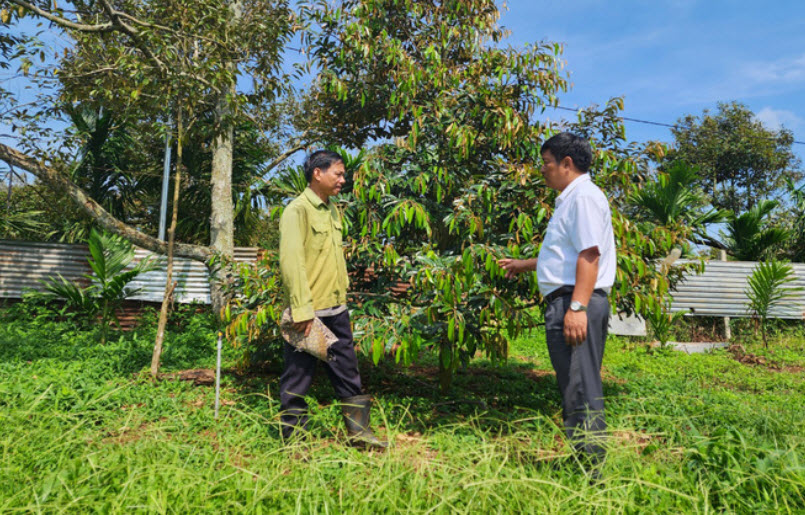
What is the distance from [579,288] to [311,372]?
5.25 feet

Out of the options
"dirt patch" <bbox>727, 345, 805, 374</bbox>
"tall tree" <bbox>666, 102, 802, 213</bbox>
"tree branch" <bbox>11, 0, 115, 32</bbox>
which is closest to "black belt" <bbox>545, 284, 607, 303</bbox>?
"tree branch" <bbox>11, 0, 115, 32</bbox>

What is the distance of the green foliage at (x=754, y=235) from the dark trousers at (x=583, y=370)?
31.5 ft

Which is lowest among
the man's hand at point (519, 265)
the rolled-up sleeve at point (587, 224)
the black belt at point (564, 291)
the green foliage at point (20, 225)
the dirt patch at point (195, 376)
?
the dirt patch at point (195, 376)

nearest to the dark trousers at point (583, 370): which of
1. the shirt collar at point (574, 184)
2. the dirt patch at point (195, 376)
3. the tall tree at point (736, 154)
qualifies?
the shirt collar at point (574, 184)

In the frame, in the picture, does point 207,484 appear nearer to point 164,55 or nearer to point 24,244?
point 164,55

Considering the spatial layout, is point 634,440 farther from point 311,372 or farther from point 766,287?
point 766,287

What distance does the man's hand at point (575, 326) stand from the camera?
2312 mm

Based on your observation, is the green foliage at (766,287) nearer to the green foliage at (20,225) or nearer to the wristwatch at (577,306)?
the wristwatch at (577,306)

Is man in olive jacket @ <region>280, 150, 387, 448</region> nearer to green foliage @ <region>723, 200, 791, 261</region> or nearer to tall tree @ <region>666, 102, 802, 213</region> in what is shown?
green foliage @ <region>723, 200, 791, 261</region>

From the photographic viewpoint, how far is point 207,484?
2045mm

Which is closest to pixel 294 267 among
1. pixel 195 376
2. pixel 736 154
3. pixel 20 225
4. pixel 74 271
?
pixel 195 376

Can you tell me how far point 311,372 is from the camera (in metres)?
3.12

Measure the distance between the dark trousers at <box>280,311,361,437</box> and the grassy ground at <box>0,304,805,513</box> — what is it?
0.16m

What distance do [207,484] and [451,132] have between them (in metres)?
2.90
